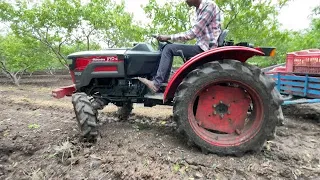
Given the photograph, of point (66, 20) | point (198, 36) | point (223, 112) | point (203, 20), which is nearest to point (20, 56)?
point (66, 20)

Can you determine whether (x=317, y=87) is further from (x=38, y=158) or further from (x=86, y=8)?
(x=86, y=8)

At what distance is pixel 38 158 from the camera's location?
3180 mm

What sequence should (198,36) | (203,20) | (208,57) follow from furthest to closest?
(198,36), (203,20), (208,57)

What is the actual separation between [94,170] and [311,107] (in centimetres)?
465

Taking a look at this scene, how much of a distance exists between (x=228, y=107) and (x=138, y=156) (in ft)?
3.96

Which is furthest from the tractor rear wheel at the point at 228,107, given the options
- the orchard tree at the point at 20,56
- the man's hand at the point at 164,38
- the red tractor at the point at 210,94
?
the orchard tree at the point at 20,56

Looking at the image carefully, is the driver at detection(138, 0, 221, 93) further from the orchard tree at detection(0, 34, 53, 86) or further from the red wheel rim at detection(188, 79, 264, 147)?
the orchard tree at detection(0, 34, 53, 86)

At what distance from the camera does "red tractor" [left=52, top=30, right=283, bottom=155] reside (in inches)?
115

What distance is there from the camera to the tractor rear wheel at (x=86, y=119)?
3291 millimetres

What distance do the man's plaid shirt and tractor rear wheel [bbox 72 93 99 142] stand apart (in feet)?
4.58

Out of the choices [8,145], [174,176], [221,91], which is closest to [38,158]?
[8,145]

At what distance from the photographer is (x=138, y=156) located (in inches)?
116

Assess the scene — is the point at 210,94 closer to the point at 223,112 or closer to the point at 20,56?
the point at 223,112

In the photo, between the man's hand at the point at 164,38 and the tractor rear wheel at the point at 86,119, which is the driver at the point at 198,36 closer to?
the man's hand at the point at 164,38
